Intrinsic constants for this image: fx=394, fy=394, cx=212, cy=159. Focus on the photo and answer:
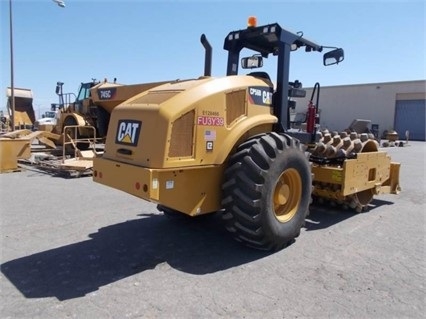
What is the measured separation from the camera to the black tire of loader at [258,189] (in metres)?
4.34

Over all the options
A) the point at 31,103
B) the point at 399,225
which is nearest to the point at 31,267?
the point at 399,225

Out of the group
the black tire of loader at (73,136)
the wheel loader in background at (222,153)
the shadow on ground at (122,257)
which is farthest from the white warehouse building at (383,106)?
the shadow on ground at (122,257)

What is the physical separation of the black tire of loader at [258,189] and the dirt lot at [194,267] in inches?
9.7

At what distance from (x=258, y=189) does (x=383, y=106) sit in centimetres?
3756

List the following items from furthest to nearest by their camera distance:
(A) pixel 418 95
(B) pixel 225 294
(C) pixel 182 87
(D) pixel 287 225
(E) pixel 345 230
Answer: (A) pixel 418 95
(E) pixel 345 230
(D) pixel 287 225
(C) pixel 182 87
(B) pixel 225 294

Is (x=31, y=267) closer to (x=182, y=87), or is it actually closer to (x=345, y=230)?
(x=182, y=87)

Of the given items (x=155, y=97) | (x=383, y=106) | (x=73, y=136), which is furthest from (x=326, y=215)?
(x=383, y=106)

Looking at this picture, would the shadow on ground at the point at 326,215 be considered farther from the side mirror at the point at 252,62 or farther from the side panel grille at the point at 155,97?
the side panel grille at the point at 155,97

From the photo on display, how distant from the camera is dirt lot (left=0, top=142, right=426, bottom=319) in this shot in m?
3.38

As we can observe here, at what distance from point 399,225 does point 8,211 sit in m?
6.25

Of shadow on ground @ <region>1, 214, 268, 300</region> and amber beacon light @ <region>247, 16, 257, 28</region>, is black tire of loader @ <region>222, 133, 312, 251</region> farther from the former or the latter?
amber beacon light @ <region>247, 16, 257, 28</region>

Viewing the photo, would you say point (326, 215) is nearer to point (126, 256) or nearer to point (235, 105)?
point (235, 105)

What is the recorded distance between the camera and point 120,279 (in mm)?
3889

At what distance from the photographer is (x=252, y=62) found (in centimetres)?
600
